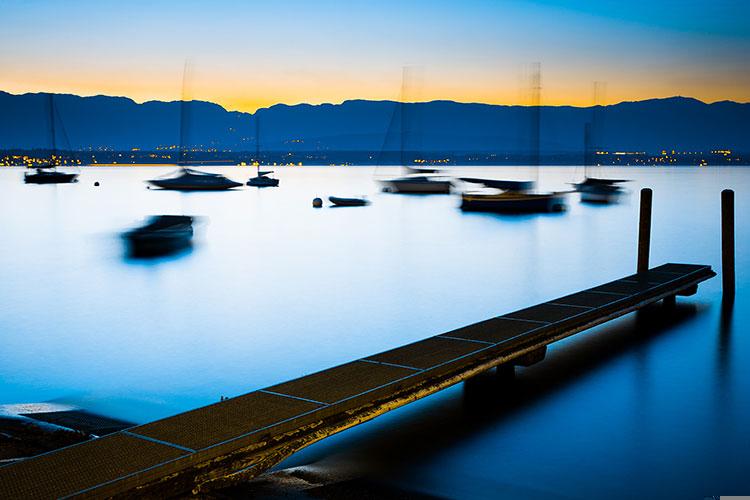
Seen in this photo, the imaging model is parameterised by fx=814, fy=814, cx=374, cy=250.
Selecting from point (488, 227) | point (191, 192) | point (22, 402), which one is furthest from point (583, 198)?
point (22, 402)

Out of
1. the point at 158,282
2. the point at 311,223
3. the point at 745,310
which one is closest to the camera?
the point at 745,310

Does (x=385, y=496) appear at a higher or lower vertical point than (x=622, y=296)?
lower

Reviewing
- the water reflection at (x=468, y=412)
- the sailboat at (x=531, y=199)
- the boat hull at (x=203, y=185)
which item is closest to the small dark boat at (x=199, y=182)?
the boat hull at (x=203, y=185)

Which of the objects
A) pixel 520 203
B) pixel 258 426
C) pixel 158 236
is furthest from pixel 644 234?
pixel 520 203

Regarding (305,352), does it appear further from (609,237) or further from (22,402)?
(609,237)

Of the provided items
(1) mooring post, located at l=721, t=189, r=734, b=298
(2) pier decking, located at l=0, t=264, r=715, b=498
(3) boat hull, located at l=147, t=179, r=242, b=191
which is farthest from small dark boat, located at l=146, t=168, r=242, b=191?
(2) pier decking, located at l=0, t=264, r=715, b=498

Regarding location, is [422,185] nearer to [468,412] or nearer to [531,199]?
[531,199]
